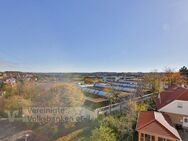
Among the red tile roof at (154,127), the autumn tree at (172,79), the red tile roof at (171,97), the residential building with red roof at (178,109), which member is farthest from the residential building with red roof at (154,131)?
the autumn tree at (172,79)

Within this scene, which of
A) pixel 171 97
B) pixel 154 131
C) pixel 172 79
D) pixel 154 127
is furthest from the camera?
pixel 172 79

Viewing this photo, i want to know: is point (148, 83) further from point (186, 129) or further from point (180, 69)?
point (180, 69)

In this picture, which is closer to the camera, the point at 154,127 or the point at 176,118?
the point at 154,127

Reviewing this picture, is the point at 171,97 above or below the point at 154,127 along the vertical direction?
above

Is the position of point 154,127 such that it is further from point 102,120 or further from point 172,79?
point 172,79

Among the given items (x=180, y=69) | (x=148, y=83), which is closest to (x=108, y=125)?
(x=148, y=83)

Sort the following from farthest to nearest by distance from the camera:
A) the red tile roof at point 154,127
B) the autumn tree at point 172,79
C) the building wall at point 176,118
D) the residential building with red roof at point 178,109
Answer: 1. the autumn tree at point 172,79
2. the building wall at point 176,118
3. the residential building with red roof at point 178,109
4. the red tile roof at point 154,127

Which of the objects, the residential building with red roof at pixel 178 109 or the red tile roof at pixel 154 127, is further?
the residential building with red roof at pixel 178 109

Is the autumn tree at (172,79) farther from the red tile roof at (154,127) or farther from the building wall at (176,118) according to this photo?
the red tile roof at (154,127)

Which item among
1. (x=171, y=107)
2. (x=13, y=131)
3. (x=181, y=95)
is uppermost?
(x=181, y=95)

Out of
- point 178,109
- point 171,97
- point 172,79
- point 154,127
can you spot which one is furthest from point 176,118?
point 172,79

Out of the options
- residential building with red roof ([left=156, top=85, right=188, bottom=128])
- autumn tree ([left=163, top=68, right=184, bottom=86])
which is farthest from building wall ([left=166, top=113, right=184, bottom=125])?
autumn tree ([left=163, top=68, right=184, bottom=86])
